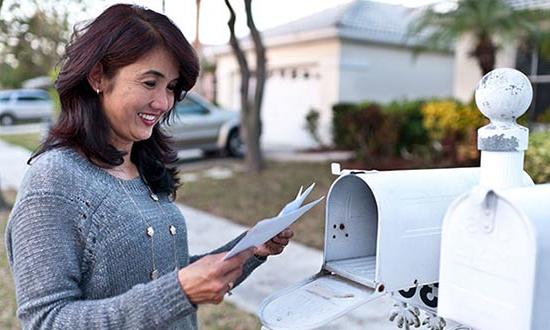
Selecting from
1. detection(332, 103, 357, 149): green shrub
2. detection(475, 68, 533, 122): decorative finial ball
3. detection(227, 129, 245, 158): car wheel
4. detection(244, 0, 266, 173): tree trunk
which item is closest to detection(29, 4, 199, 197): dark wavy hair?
detection(475, 68, 533, 122): decorative finial ball

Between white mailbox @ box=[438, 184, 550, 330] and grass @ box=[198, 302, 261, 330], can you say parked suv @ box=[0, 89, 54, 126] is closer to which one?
grass @ box=[198, 302, 261, 330]

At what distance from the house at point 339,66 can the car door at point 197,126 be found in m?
2.95

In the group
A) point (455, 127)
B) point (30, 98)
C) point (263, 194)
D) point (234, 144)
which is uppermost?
point (30, 98)

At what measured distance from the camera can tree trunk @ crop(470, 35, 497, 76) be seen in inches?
336

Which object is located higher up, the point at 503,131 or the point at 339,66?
the point at 339,66

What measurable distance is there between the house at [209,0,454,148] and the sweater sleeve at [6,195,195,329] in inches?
442

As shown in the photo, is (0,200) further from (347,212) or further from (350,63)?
(350,63)

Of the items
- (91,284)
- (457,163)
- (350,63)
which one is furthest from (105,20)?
(350,63)

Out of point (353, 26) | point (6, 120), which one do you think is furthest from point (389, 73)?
point (6, 120)

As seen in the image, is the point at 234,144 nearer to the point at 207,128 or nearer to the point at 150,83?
the point at 207,128

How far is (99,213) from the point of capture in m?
1.28

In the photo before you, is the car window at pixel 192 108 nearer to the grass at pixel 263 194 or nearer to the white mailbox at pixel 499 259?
the grass at pixel 263 194

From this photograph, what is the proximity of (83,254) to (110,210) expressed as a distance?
13 centimetres

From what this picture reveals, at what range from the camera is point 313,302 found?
4.05 feet
